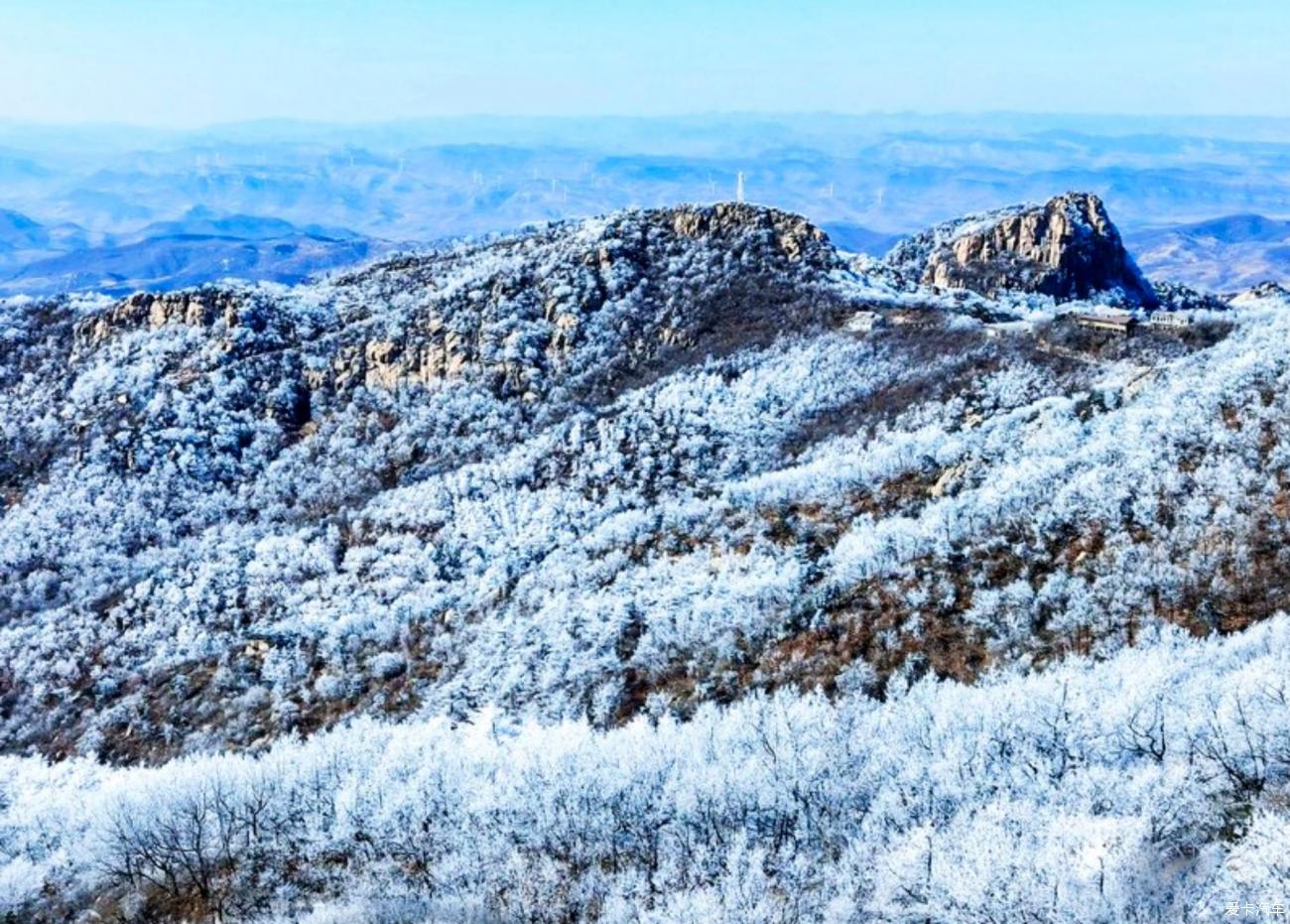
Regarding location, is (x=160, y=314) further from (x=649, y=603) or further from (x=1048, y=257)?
(x=1048, y=257)

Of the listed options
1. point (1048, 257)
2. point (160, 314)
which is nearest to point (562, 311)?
point (160, 314)

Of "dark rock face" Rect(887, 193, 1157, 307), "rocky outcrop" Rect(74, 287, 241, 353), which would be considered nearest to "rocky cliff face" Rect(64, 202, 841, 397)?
"rocky outcrop" Rect(74, 287, 241, 353)

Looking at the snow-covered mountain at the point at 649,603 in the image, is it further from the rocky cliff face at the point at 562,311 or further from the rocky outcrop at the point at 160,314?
the rocky outcrop at the point at 160,314

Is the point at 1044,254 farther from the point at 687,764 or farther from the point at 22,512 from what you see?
the point at 22,512

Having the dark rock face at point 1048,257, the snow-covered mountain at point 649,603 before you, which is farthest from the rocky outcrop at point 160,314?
the dark rock face at point 1048,257

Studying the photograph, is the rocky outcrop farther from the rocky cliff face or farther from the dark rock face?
the dark rock face

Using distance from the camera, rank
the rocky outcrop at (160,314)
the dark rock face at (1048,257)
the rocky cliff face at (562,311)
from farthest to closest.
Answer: the dark rock face at (1048,257), the rocky outcrop at (160,314), the rocky cliff face at (562,311)

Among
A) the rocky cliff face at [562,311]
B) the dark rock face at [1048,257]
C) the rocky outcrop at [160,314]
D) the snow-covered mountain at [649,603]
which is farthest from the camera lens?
the dark rock face at [1048,257]
